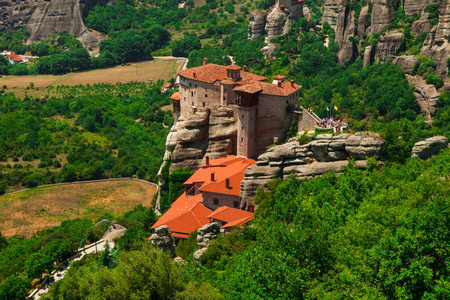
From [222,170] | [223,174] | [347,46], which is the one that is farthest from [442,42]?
[223,174]

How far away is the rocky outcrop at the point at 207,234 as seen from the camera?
50875 millimetres

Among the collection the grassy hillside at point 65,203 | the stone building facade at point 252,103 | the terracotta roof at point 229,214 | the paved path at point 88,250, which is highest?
the stone building facade at point 252,103

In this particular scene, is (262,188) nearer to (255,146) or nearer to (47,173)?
(255,146)

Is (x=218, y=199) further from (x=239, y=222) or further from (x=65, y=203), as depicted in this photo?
(x=65, y=203)

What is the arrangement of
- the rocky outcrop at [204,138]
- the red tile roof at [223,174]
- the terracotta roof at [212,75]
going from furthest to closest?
the terracotta roof at [212,75], the rocky outcrop at [204,138], the red tile roof at [223,174]

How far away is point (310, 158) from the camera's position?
2146 inches

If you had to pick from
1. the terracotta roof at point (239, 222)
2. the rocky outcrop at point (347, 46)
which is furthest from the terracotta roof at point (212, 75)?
the rocky outcrop at point (347, 46)

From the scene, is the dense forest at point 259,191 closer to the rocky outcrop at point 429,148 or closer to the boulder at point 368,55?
the rocky outcrop at point 429,148

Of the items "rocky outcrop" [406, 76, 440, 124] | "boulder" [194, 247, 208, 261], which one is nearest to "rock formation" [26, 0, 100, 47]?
"rocky outcrop" [406, 76, 440, 124]

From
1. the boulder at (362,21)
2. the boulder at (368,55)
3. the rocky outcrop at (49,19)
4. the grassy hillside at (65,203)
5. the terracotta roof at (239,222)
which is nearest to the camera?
the terracotta roof at (239,222)

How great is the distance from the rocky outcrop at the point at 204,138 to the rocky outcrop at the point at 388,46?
5061 cm

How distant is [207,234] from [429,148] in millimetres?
21172

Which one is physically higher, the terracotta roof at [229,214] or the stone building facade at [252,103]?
the stone building facade at [252,103]

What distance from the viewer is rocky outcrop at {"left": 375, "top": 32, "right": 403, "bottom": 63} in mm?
102688
